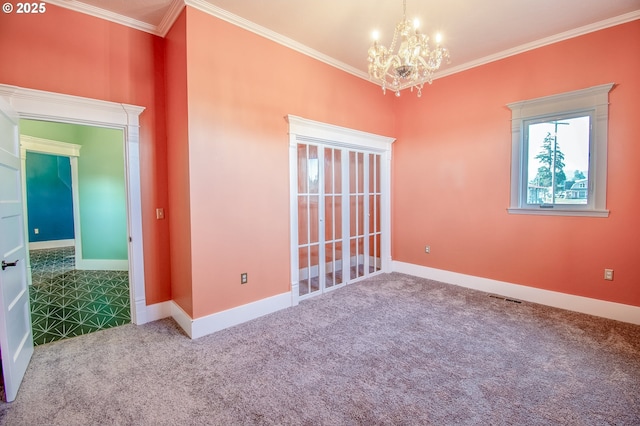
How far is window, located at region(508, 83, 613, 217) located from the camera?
3.21 m

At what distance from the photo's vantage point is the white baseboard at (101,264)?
17.3 ft

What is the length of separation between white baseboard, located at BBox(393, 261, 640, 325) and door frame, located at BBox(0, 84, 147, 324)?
4.04 m

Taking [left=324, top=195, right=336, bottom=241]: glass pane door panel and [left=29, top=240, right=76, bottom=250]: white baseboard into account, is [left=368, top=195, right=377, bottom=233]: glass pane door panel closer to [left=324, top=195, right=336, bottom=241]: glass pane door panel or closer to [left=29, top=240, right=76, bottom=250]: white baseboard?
[left=324, top=195, right=336, bottom=241]: glass pane door panel

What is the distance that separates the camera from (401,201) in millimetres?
5074

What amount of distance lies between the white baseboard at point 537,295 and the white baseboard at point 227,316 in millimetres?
2506

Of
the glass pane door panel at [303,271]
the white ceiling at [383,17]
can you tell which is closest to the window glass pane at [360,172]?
the glass pane door panel at [303,271]

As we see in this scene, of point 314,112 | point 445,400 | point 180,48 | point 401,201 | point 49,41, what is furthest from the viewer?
point 401,201

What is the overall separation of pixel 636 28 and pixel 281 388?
4977 mm

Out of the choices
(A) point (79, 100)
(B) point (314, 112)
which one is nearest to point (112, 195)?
(A) point (79, 100)

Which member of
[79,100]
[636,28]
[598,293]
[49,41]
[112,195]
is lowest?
[598,293]

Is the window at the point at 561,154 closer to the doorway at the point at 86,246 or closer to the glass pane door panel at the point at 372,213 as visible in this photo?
the glass pane door panel at the point at 372,213

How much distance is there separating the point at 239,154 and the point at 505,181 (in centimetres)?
355

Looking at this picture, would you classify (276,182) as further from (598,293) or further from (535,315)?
(598,293)

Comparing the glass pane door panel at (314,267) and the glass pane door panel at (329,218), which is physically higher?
the glass pane door panel at (329,218)
